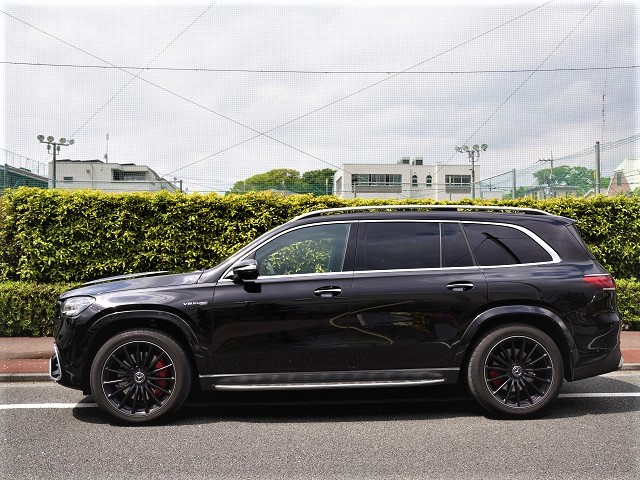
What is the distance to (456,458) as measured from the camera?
4.52 m

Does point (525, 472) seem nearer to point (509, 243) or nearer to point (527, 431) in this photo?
point (527, 431)

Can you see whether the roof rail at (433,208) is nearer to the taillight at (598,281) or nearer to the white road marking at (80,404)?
the taillight at (598,281)

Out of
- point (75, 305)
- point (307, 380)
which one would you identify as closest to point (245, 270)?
point (307, 380)

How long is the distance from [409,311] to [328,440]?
128 cm

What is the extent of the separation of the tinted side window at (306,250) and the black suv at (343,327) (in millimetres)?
15

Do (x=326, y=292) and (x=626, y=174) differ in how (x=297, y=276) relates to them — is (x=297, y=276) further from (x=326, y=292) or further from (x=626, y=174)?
(x=626, y=174)

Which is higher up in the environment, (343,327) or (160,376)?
(343,327)

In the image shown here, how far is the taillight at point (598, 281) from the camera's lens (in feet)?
18.3

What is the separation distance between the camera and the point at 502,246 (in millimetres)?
5781

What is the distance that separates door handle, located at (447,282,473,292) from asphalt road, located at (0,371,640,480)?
3.74 feet

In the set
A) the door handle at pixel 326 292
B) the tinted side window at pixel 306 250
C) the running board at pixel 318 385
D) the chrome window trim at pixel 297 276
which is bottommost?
the running board at pixel 318 385

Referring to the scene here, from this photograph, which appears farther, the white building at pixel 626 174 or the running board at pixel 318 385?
the white building at pixel 626 174

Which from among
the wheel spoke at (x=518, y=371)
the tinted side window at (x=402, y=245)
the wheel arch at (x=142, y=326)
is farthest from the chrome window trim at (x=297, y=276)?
the wheel spoke at (x=518, y=371)

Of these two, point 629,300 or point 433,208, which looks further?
point 629,300
